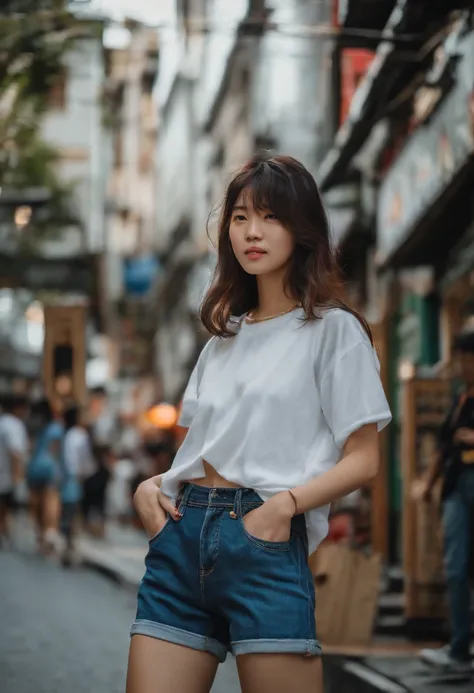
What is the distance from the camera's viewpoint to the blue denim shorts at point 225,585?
11.4 feet

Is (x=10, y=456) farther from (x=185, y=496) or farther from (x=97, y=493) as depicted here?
(x=185, y=496)

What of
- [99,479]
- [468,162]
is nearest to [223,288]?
[468,162]

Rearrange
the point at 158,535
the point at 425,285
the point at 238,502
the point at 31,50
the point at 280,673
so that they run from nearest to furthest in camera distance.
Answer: the point at 280,673 < the point at 238,502 < the point at 158,535 < the point at 31,50 < the point at 425,285

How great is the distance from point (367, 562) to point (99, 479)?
12862 millimetres

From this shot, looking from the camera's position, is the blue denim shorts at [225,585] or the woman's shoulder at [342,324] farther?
the woman's shoulder at [342,324]

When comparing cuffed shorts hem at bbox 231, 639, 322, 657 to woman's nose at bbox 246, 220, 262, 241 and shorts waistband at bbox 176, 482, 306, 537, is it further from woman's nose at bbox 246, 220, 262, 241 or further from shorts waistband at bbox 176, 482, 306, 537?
woman's nose at bbox 246, 220, 262, 241

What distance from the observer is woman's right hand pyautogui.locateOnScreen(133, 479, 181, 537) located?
3.67 metres

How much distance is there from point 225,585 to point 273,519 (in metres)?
Result: 0.20

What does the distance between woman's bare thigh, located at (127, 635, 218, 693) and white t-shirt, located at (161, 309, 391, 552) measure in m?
0.38

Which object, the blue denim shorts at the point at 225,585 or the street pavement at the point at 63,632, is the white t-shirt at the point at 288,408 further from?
the street pavement at the point at 63,632

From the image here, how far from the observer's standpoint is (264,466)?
3564mm

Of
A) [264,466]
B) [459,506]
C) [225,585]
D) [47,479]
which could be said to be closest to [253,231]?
[264,466]

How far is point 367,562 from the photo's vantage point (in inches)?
343

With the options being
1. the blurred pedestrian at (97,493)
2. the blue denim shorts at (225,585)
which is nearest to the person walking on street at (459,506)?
the blue denim shorts at (225,585)
